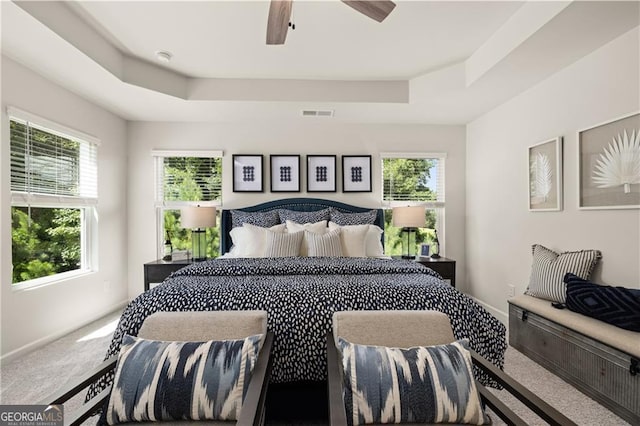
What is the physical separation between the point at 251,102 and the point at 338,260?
6.49 ft

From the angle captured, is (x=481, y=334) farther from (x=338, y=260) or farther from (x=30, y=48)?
(x=30, y=48)

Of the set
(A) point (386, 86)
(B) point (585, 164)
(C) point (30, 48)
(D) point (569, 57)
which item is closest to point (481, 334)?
(B) point (585, 164)

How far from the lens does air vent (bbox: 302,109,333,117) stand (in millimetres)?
3734

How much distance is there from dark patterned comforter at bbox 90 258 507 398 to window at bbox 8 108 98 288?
1.64 m

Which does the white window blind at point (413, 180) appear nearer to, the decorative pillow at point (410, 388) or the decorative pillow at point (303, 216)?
the decorative pillow at point (303, 216)

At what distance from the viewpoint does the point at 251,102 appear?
11.4 feet

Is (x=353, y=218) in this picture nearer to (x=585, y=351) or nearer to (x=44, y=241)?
(x=585, y=351)

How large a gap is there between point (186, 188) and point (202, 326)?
312cm

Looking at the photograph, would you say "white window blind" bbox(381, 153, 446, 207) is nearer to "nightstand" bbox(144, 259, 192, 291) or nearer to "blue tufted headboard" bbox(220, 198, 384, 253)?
"blue tufted headboard" bbox(220, 198, 384, 253)

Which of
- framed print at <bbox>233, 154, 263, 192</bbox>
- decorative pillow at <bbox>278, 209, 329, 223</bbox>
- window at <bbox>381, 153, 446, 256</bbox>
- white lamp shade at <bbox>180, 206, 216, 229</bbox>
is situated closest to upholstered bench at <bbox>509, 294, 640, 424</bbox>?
window at <bbox>381, 153, 446, 256</bbox>

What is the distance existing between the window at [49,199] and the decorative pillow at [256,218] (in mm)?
1548

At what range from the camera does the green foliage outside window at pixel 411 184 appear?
4379 mm

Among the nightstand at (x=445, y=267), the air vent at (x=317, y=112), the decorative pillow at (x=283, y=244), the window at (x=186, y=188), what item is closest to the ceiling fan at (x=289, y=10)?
the air vent at (x=317, y=112)

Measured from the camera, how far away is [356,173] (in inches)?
169
